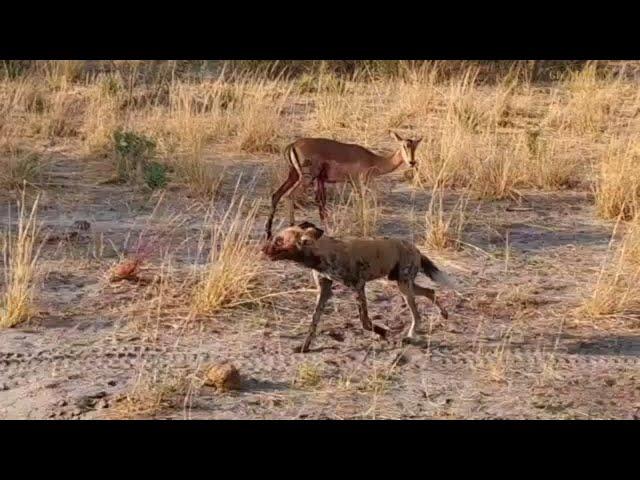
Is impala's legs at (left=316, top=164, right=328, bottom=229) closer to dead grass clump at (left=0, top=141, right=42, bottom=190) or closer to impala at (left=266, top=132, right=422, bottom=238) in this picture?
impala at (left=266, top=132, right=422, bottom=238)

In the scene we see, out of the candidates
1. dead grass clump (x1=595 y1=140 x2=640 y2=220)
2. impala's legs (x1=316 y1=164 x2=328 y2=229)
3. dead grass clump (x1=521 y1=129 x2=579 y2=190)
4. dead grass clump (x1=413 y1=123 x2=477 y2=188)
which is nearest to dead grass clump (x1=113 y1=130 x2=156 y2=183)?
impala's legs (x1=316 y1=164 x2=328 y2=229)

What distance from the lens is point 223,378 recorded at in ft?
20.1

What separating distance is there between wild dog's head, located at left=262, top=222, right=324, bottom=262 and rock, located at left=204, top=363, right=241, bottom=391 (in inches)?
31.5

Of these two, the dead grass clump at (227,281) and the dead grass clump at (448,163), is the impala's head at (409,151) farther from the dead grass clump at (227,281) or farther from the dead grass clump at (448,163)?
the dead grass clump at (227,281)

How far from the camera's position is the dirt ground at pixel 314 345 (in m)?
6.02

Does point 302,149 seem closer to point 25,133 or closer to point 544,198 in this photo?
point 544,198


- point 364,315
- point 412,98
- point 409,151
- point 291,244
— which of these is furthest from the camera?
point 412,98

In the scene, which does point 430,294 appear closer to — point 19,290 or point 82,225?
point 19,290

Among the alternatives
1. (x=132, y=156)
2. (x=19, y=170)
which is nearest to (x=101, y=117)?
(x=132, y=156)

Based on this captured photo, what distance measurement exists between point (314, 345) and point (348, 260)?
58 centimetres

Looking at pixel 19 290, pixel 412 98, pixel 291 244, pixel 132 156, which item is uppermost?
pixel 412 98

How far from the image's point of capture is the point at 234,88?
15.5m

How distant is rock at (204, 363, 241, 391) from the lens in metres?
6.14

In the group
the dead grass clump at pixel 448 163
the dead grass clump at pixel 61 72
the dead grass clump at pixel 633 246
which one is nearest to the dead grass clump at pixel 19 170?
the dead grass clump at pixel 448 163
